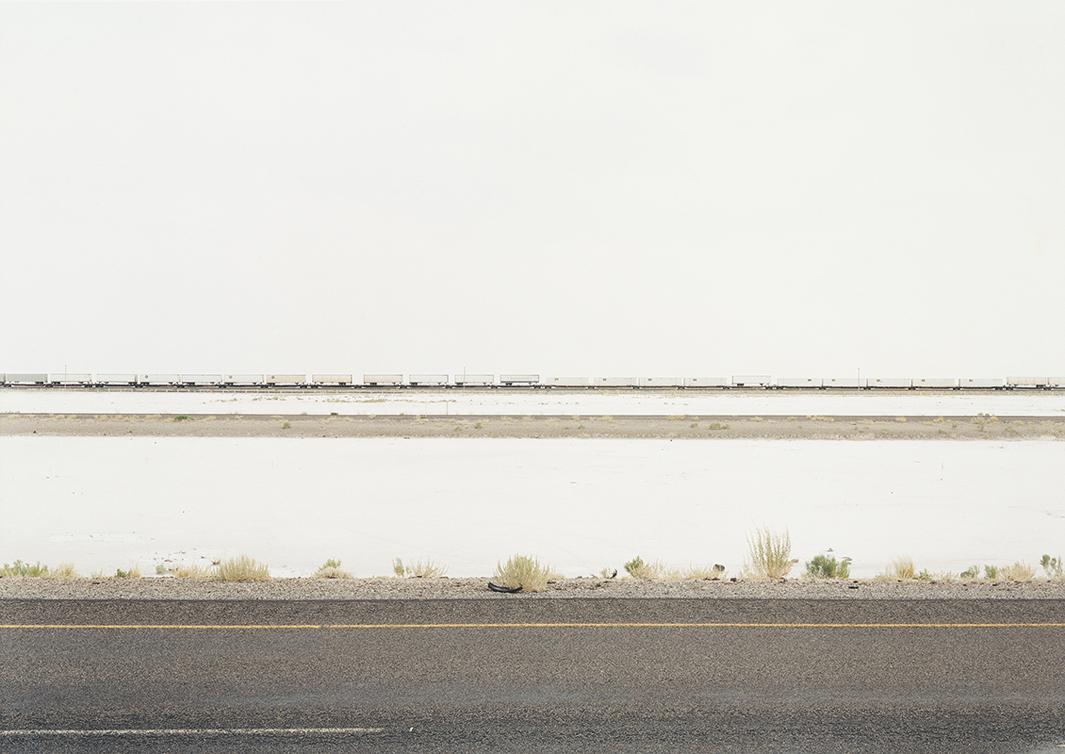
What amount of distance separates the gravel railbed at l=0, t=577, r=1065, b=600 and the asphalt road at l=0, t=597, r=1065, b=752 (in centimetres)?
54

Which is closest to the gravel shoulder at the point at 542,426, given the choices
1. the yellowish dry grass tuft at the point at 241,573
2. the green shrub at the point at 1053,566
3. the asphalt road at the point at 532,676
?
the green shrub at the point at 1053,566

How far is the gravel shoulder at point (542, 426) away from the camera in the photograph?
49.7 metres

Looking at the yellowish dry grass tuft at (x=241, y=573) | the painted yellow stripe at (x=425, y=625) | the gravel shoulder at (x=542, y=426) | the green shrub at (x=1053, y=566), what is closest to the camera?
the painted yellow stripe at (x=425, y=625)

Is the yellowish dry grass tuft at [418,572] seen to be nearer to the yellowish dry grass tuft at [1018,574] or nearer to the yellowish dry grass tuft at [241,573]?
the yellowish dry grass tuft at [241,573]

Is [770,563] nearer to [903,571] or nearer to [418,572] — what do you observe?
A: [903,571]

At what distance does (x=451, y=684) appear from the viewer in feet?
28.3

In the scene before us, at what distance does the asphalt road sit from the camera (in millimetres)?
7363

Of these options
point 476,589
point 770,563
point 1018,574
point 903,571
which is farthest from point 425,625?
point 1018,574

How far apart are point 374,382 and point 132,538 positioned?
98656 millimetres

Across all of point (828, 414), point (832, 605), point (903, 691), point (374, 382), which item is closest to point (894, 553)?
point (832, 605)

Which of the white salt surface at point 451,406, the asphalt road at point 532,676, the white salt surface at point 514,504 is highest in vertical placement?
the white salt surface at point 451,406

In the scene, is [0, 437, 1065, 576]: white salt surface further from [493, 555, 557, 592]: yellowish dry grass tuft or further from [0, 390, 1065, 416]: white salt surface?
[0, 390, 1065, 416]: white salt surface

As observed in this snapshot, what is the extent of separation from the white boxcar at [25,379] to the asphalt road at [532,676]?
392 feet

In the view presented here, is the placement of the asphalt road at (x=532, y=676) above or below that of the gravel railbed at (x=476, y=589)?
below
